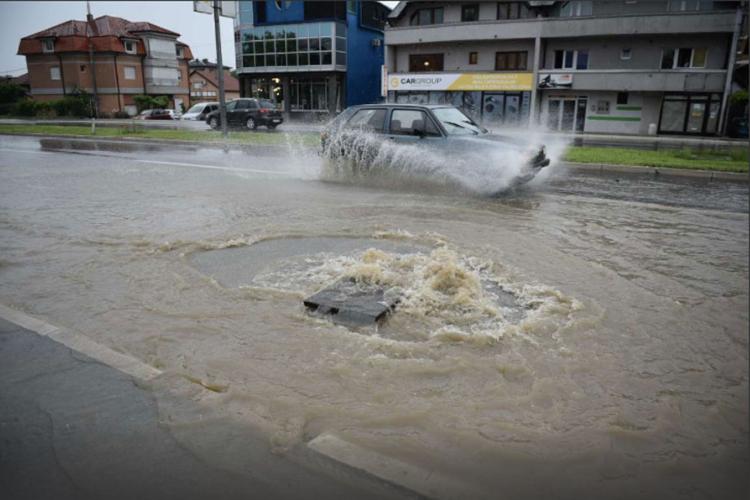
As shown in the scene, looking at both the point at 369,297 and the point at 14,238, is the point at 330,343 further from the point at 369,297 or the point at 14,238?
the point at 14,238

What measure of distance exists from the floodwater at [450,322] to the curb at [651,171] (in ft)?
8.99

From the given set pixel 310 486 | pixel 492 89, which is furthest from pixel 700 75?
pixel 310 486

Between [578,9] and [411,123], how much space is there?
26198 mm

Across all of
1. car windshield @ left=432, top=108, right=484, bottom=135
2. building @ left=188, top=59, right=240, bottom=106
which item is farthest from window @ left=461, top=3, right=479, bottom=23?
car windshield @ left=432, top=108, right=484, bottom=135

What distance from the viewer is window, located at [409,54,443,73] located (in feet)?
120

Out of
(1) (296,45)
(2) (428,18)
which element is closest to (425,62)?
(2) (428,18)

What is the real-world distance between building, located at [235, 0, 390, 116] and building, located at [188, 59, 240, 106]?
283 centimetres

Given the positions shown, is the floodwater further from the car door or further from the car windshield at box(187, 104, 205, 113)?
the car windshield at box(187, 104, 205, 113)

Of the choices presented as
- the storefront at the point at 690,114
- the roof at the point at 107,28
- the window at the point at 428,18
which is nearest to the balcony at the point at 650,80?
the storefront at the point at 690,114

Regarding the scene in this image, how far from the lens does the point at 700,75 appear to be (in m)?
28.3

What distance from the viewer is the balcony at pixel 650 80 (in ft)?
92.6

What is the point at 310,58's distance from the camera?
1618 inches

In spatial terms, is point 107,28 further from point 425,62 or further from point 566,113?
point 425,62

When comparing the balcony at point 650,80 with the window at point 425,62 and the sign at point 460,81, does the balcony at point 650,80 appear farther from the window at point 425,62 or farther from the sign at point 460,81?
the window at point 425,62
